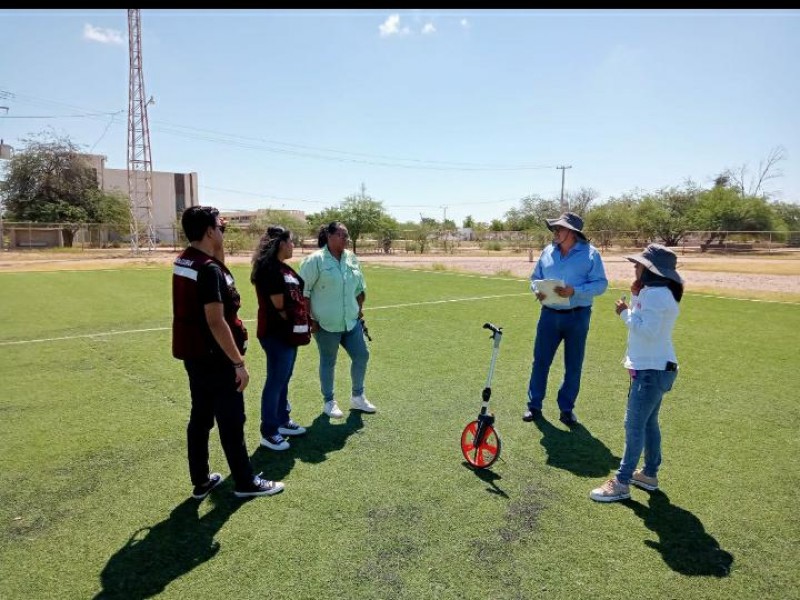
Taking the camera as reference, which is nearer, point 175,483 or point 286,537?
point 286,537

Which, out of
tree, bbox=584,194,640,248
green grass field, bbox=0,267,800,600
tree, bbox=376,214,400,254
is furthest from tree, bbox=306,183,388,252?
green grass field, bbox=0,267,800,600

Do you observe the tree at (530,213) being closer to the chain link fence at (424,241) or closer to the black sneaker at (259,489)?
the chain link fence at (424,241)

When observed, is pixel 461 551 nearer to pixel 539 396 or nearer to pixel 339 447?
pixel 339 447

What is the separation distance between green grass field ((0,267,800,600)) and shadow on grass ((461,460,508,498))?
16 millimetres

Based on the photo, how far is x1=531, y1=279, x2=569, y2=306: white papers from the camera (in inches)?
191

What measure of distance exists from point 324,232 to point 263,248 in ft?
2.69

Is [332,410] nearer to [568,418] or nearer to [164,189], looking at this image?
[568,418]

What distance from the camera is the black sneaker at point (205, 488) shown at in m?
3.60

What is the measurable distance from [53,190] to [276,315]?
199ft

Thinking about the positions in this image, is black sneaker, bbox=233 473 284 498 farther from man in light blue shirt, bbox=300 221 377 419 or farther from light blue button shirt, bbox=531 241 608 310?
light blue button shirt, bbox=531 241 608 310

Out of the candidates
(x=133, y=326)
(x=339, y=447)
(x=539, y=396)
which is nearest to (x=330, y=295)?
(x=339, y=447)

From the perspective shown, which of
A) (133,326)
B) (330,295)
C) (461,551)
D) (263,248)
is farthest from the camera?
(133,326)

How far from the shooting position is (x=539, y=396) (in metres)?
5.22

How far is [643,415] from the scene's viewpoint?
3.48 m
